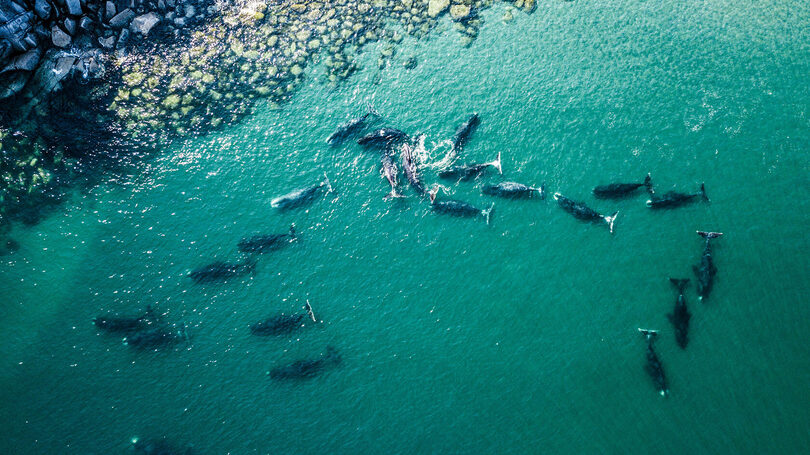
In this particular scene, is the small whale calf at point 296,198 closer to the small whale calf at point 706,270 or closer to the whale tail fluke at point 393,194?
the whale tail fluke at point 393,194

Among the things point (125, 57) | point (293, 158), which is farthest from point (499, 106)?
point (125, 57)

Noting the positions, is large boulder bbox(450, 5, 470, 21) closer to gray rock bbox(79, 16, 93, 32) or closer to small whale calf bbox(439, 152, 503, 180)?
small whale calf bbox(439, 152, 503, 180)

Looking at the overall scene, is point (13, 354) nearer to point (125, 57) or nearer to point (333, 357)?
point (333, 357)

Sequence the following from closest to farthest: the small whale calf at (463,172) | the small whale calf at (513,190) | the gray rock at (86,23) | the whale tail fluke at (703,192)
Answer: the whale tail fluke at (703,192)
the small whale calf at (513,190)
the small whale calf at (463,172)
the gray rock at (86,23)

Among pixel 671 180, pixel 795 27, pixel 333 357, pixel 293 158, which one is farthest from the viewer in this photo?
pixel 795 27

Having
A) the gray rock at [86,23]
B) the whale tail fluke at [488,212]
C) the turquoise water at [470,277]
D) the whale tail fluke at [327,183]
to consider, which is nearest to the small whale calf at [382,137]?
the turquoise water at [470,277]

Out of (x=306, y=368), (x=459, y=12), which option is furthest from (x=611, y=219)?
(x=306, y=368)
